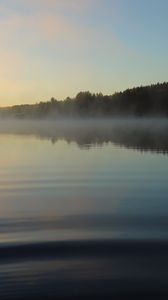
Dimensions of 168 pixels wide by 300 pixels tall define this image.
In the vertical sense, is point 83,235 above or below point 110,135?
above

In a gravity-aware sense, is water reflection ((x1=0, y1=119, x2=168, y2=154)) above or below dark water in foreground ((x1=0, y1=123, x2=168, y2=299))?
below

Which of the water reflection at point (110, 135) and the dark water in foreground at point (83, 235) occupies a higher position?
the dark water in foreground at point (83, 235)

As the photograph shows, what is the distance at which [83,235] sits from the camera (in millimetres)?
10016

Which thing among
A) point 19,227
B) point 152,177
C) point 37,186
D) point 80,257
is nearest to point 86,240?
point 80,257

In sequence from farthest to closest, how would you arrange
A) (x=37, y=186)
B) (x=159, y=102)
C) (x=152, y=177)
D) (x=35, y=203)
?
(x=159, y=102), (x=152, y=177), (x=37, y=186), (x=35, y=203)

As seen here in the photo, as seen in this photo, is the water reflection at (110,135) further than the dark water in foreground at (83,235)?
Yes

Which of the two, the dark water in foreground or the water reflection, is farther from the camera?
the water reflection

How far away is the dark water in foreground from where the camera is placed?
7.55 m

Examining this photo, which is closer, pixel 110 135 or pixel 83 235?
pixel 83 235

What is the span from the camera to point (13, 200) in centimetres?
1400

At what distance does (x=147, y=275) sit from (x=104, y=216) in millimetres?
3958

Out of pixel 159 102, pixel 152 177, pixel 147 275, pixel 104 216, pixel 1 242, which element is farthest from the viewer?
pixel 159 102

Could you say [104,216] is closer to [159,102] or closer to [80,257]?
[80,257]

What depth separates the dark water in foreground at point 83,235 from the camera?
755 cm
